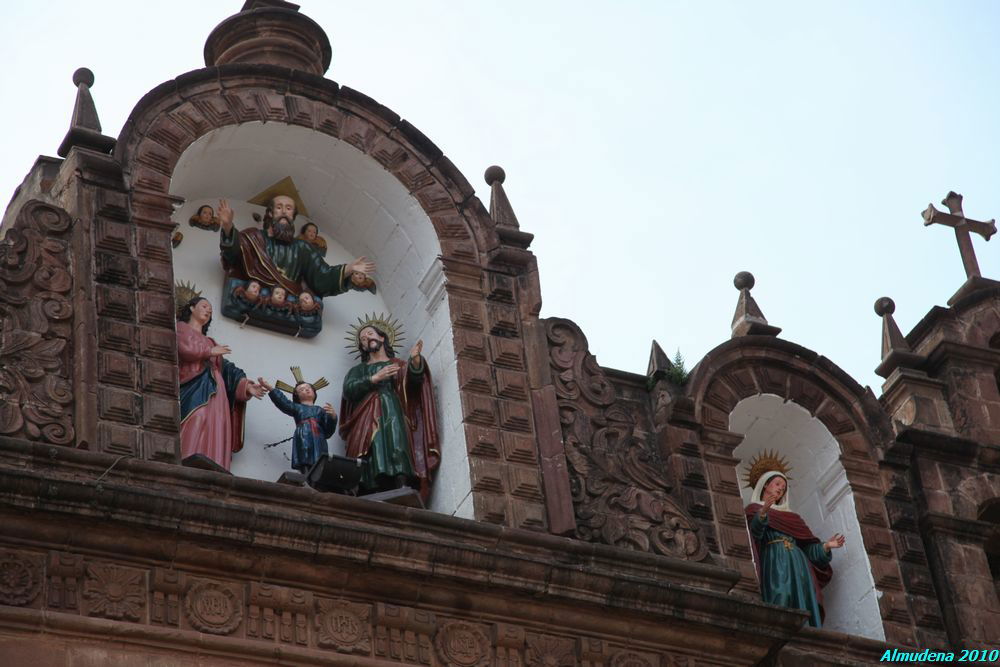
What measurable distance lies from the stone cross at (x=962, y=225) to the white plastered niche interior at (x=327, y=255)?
17.6 feet

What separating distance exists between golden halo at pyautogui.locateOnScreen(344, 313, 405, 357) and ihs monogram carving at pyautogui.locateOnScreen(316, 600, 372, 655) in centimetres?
348

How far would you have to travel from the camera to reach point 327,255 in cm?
1894

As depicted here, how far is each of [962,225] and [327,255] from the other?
6.18 meters

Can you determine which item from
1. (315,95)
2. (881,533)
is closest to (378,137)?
(315,95)

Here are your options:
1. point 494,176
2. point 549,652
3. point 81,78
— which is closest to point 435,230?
point 494,176

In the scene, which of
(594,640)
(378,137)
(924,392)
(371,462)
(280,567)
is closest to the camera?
(280,567)

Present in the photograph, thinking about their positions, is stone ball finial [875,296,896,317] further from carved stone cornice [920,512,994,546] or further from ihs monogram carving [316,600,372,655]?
ihs monogram carving [316,600,372,655]

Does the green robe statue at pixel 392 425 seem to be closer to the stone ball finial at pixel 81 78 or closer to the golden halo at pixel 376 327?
the golden halo at pixel 376 327

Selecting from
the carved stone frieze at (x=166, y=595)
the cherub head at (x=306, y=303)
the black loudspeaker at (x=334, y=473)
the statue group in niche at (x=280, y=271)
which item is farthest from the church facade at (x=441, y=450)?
the black loudspeaker at (x=334, y=473)

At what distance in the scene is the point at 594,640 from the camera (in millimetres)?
15945

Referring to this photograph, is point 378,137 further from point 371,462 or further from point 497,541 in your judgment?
point 497,541

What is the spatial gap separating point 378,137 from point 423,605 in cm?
454

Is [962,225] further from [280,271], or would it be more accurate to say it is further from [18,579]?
[18,579]

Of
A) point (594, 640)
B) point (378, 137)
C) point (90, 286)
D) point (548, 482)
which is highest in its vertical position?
point (378, 137)
